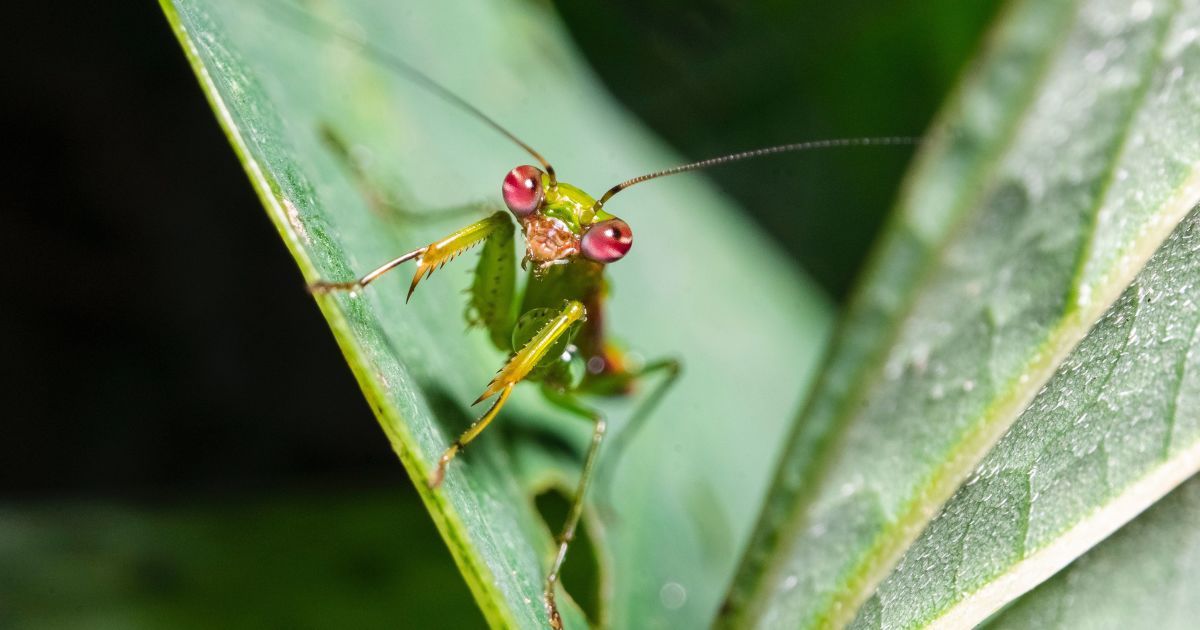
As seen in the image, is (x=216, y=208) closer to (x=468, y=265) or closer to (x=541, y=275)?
(x=468, y=265)

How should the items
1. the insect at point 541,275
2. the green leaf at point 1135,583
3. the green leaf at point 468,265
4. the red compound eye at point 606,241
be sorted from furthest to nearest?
the red compound eye at point 606,241, the insect at point 541,275, the green leaf at point 1135,583, the green leaf at point 468,265

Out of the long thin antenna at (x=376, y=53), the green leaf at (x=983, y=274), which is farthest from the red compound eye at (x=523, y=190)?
the green leaf at (x=983, y=274)

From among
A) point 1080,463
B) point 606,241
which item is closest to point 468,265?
point 606,241

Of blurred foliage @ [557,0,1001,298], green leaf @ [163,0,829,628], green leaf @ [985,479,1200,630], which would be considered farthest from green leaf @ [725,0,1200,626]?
blurred foliage @ [557,0,1001,298]

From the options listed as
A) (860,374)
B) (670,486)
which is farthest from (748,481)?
(860,374)

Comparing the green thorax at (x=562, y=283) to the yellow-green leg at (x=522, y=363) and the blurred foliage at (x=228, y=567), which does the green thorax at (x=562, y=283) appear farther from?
the blurred foliage at (x=228, y=567)

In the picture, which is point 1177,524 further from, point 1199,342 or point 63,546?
point 63,546
